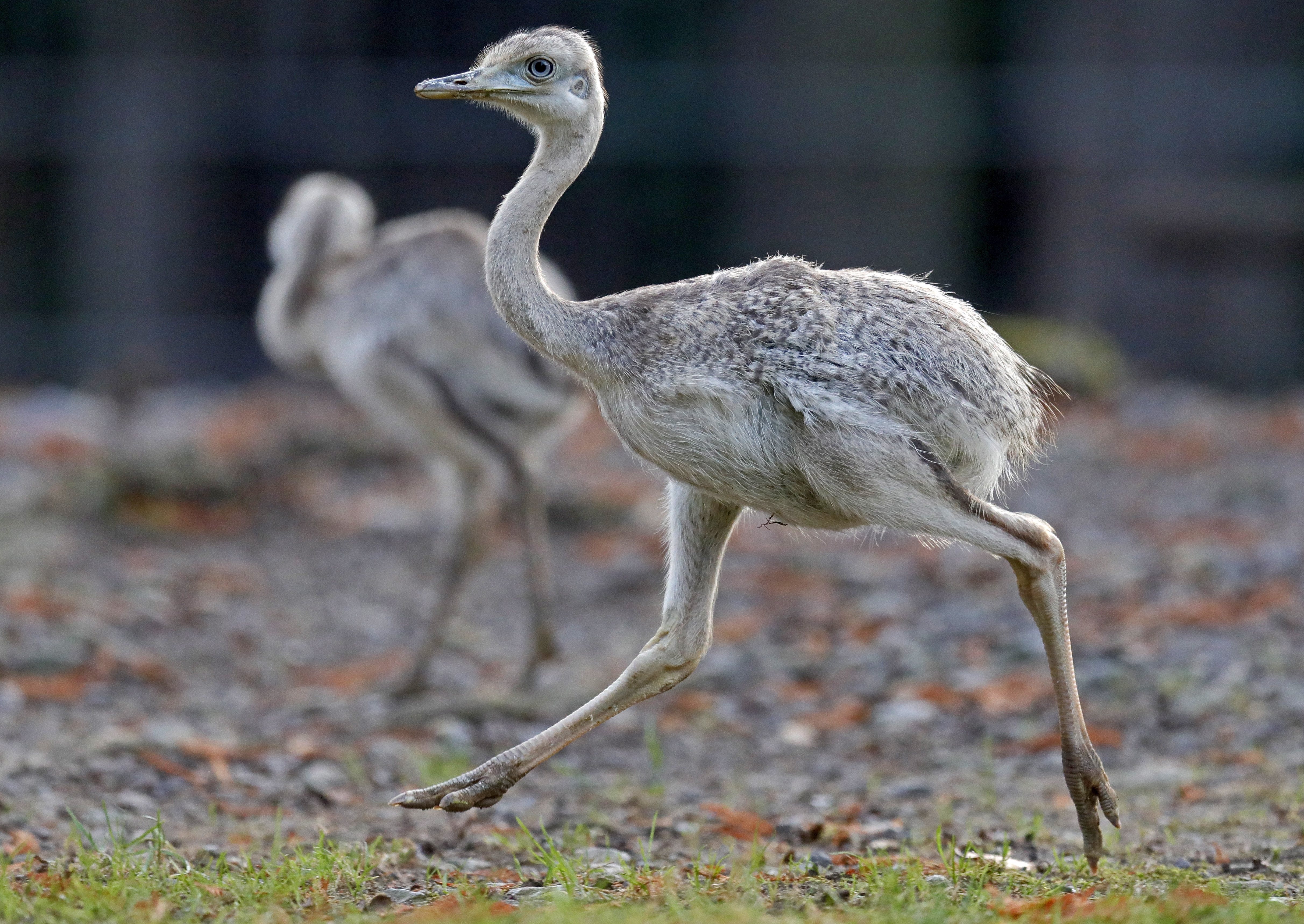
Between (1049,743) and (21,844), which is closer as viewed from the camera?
(21,844)

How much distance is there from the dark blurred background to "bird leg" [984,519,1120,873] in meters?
11.0

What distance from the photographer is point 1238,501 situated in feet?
34.1

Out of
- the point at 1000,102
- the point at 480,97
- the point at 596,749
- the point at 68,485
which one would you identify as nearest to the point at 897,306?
the point at 480,97

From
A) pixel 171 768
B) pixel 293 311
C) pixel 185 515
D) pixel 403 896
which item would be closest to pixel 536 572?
pixel 293 311

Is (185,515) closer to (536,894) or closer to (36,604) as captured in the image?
(36,604)

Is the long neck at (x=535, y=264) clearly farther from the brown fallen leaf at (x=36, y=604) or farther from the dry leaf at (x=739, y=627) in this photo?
the brown fallen leaf at (x=36, y=604)

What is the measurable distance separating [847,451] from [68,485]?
7.41m

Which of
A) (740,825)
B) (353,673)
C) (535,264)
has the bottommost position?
(353,673)

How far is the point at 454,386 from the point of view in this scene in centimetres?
759

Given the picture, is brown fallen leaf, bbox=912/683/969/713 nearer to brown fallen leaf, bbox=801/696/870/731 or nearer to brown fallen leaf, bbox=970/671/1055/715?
brown fallen leaf, bbox=970/671/1055/715

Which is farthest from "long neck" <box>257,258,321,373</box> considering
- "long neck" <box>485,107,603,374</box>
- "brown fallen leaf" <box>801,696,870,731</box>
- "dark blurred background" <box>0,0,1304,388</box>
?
"dark blurred background" <box>0,0,1304,388</box>

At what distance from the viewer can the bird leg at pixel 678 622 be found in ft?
15.5

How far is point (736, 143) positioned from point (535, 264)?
11063 millimetres

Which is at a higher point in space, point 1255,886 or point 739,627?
point 1255,886
